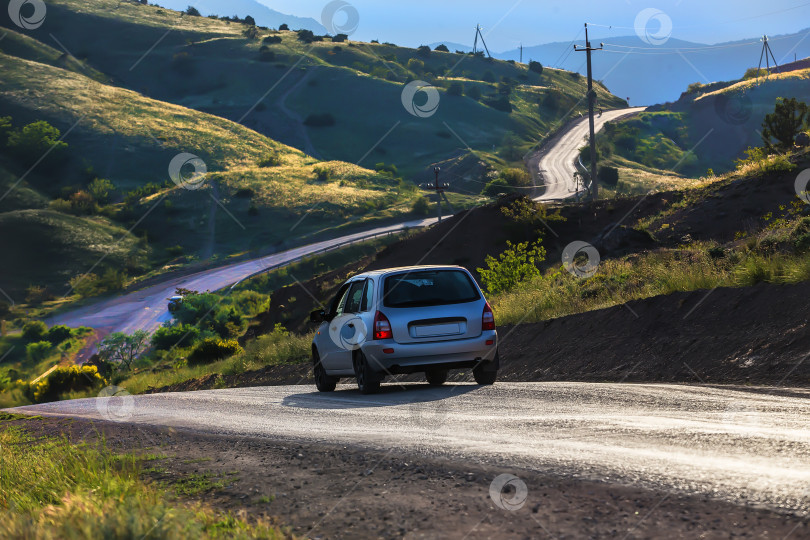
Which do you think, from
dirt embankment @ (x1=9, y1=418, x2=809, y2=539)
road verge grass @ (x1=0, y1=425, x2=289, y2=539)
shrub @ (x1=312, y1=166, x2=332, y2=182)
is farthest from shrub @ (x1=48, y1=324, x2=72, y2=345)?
dirt embankment @ (x1=9, y1=418, x2=809, y2=539)

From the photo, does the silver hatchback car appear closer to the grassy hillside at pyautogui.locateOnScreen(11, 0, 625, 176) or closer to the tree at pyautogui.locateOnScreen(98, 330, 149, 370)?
the tree at pyautogui.locateOnScreen(98, 330, 149, 370)

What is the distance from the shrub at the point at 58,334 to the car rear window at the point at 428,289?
61.4 m

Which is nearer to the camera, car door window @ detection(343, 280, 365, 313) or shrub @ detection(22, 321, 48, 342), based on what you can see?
car door window @ detection(343, 280, 365, 313)

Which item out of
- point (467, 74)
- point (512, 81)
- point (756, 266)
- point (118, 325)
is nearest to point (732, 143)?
point (512, 81)

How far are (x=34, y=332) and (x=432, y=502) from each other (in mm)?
71920

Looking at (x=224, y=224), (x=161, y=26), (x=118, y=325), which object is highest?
(x=161, y=26)

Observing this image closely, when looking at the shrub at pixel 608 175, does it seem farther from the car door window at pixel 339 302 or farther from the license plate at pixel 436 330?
the license plate at pixel 436 330

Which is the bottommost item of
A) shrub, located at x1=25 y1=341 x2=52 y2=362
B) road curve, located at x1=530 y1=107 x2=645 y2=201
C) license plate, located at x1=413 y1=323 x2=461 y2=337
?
shrub, located at x1=25 y1=341 x2=52 y2=362

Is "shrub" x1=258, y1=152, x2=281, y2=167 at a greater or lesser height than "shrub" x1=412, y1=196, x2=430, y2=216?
greater

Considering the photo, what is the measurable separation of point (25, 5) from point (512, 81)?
104478 mm

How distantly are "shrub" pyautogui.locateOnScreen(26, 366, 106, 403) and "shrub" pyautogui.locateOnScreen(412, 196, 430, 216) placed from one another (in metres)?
51.9

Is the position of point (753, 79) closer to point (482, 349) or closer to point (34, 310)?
point (34, 310)

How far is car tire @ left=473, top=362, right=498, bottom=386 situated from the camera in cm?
1237

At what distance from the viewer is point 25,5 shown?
174500 mm
